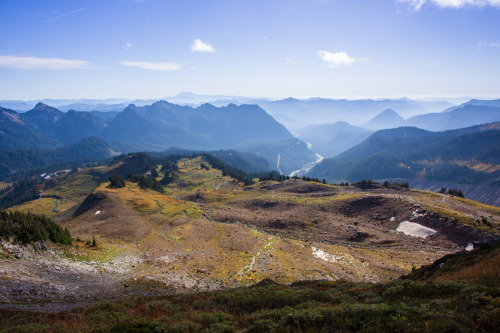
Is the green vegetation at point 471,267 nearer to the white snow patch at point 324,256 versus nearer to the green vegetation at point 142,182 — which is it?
the white snow patch at point 324,256

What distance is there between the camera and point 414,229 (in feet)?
164

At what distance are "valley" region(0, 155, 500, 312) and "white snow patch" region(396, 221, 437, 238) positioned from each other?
44.0 inches

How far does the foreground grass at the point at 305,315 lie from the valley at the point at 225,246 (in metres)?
8.14

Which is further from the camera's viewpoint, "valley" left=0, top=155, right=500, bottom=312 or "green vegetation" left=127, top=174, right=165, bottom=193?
"green vegetation" left=127, top=174, right=165, bottom=193

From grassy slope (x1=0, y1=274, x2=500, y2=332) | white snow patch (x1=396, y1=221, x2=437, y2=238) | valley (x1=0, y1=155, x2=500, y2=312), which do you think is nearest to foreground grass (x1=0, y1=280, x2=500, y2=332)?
grassy slope (x1=0, y1=274, x2=500, y2=332)

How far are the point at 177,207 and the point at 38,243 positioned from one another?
3971 centimetres

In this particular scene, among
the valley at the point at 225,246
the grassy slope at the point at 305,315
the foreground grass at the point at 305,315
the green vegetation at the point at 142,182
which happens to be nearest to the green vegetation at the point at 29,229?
the valley at the point at 225,246

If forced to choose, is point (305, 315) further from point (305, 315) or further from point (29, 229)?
point (29, 229)

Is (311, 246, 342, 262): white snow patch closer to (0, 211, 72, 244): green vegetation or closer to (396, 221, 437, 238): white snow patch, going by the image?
(396, 221, 437, 238): white snow patch

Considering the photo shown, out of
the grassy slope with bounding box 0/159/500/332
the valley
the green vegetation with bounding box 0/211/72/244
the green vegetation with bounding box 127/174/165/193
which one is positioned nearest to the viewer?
the grassy slope with bounding box 0/159/500/332

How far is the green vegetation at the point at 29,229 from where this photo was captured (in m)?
30.2

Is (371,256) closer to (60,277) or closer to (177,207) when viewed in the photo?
(60,277)

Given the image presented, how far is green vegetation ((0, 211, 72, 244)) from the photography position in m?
30.2

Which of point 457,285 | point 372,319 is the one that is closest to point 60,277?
point 372,319
